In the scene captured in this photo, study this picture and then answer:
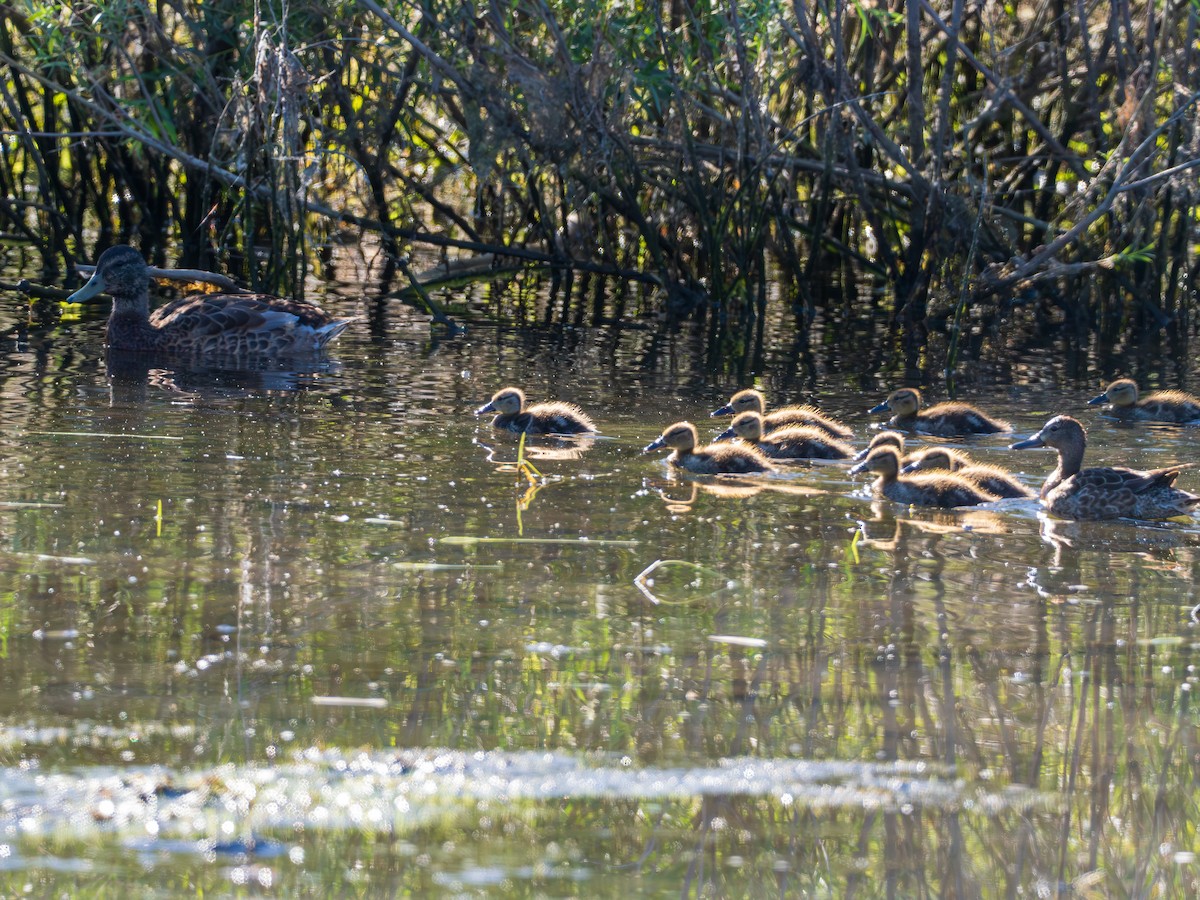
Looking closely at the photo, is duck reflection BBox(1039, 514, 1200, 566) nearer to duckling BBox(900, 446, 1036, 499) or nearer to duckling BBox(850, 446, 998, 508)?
duckling BBox(850, 446, 998, 508)

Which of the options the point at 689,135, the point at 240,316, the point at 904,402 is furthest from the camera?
the point at 689,135

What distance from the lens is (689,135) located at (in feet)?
39.0

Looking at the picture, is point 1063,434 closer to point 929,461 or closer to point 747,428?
point 929,461

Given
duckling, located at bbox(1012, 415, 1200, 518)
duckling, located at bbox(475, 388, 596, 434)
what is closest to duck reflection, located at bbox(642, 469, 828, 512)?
duckling, located at bbox(475, 388, 596, 434)

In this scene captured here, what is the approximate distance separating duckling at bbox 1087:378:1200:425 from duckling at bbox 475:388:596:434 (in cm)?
276

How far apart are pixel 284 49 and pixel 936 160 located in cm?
460

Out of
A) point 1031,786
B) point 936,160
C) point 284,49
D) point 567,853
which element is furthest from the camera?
point 936,160

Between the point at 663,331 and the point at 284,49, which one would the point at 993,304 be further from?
the point at 284,49

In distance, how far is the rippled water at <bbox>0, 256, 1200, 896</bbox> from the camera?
143 inches

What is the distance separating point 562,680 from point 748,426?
3.75 metres

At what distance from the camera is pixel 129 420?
8.18 m

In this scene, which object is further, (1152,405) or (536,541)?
(1152,405)

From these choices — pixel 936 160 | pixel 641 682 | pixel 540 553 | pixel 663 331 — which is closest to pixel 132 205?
pixel 663 331

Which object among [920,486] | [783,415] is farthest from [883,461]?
[783,415]
